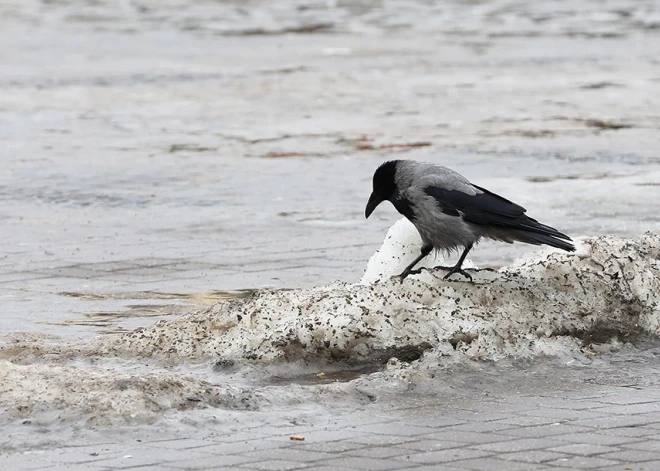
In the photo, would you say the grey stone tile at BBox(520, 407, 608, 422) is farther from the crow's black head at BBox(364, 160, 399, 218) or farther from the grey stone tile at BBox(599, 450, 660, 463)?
the crow's black head at BBox(364, 160, 399, 218)

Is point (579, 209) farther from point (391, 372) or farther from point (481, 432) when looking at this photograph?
point (481, 432)

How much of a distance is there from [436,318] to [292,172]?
7.11 m

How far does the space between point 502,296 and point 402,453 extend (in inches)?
87.0

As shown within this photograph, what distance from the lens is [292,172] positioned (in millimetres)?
14336

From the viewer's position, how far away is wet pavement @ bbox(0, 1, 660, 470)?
580 centimetres

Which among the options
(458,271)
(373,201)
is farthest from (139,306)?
(458,271)

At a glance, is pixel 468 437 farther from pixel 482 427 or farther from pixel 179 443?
pixel 179 443

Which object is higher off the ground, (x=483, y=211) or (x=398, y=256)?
(x=483, y=211)

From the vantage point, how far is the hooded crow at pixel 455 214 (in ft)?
25.0

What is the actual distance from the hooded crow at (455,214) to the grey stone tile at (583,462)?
7.24 feet

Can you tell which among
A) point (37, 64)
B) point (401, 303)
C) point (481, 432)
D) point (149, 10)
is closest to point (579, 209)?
point (401, 303)

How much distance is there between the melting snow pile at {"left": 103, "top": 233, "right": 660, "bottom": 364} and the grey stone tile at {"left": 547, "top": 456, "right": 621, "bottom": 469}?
5.65ft

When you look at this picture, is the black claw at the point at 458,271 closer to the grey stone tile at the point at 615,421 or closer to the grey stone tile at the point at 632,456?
the grey stone tile at the point at 615,421

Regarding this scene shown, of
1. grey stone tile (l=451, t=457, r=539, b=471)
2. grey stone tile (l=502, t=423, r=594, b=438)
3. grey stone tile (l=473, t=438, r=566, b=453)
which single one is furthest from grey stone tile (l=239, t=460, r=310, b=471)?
grey stone tile (l=502, t=423, r=594, b=438)
